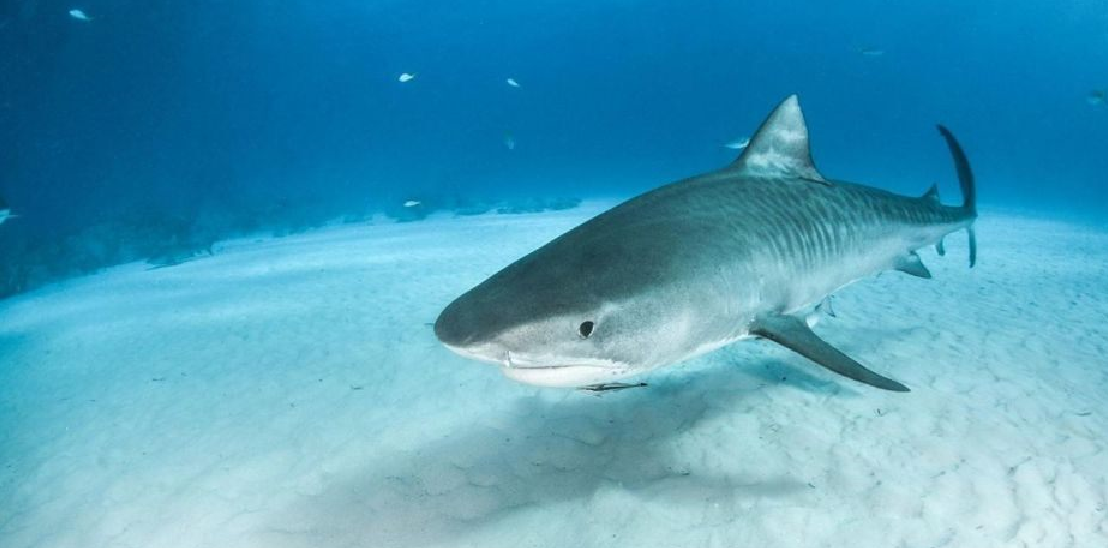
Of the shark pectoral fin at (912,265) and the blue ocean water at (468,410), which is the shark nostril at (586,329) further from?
the shark pectoral fin at (912,265)

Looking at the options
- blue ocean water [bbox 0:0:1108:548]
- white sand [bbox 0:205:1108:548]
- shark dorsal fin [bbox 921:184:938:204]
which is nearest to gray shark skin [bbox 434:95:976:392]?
blue ocean water [bbox 0:0:1108:548]

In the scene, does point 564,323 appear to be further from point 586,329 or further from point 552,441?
point 552,441

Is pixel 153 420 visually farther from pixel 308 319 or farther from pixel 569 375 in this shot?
pixel 569 375

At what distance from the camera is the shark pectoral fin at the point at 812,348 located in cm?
245

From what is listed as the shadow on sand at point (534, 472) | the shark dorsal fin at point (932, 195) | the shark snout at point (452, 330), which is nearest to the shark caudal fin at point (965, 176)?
the shark dorsal fin at point (932, 195)

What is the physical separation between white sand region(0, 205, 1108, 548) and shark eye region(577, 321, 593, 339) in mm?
1733

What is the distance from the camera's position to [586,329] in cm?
211

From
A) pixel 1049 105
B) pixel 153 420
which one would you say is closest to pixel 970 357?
pixel 153 420

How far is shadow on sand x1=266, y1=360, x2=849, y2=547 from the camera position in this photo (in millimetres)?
3467

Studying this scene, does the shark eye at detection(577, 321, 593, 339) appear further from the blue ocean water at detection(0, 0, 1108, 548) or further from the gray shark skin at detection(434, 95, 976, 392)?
the blue ocean water at detection(0, 0, 1108, 548)

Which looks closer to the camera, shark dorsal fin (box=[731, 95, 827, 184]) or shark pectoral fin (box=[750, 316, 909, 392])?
shark pectoral fin (box=[750, 316, 909, 392])

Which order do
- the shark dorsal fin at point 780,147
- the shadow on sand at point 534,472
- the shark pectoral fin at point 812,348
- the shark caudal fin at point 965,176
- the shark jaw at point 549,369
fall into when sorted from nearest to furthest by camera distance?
the shark jaw at point 549,369 → the shark pectoral fin at point 812,348 → the shadow on sand at point 534,472 → the shark dorsal fin at point 780,147 → the shark caudal fin at point 965,176

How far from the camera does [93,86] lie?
38.3 meters

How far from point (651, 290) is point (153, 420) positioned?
5738mm
